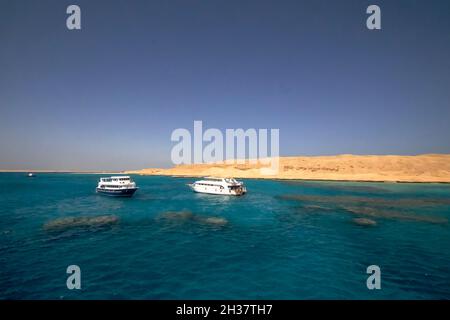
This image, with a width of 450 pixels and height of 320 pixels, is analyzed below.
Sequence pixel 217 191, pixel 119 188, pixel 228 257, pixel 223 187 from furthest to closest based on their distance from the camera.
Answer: pixel 217 191
pixel 223 187
pixel 119 188
pixel 228 257

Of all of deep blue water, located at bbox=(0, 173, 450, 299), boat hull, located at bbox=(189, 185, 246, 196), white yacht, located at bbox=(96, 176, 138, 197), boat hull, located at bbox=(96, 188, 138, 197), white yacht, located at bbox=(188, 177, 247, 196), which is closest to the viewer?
deep blue water, located at bbox=(0, 173, 450, 299)

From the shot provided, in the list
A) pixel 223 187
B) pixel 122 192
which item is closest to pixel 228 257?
pixel 223 187

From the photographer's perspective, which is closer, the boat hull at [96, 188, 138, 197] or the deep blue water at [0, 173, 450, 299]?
the deep blue water at [0, 173, 450, 299]

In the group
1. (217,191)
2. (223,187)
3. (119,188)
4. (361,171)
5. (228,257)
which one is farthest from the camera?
(361,171)

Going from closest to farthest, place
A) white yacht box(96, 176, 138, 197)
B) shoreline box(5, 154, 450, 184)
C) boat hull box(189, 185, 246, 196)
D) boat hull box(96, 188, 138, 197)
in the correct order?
boat hull box(96, 188, 138, 197) < white yacht box(96, 176, 138, 197) < boat hull box(189, 185, 246, 196) < shoreline box(5, 154, 450, 184)

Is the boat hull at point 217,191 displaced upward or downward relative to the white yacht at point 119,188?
downward

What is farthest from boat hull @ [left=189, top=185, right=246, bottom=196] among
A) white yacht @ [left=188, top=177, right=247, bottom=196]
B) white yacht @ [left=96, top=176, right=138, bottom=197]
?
white yacht @ [left=96, top=176, right=138, bottom=197]

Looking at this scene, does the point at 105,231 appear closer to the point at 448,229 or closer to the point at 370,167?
the point at 448,229

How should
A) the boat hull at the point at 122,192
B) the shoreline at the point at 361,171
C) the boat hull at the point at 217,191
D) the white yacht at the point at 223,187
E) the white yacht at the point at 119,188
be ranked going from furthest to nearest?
the shoreline at the point at 361,171 → the white yacht at the point at 223,187 → the boat hull at the point at 217,191 → the white yacht at the point at 119,188 → the boat hull at the point at 122,192

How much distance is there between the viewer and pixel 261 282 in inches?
651

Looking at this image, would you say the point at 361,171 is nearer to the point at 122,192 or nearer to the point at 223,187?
the point at 223,187

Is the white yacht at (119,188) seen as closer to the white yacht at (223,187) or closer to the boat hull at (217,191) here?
the boat hull at (217,191)

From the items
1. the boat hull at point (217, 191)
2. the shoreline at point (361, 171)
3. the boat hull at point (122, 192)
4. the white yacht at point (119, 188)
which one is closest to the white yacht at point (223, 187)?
the boat hull at point (217, 191)

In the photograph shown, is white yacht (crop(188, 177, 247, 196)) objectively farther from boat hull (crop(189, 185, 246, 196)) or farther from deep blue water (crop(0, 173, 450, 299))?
deep blue water (crop(0, 173, 450, 299))
